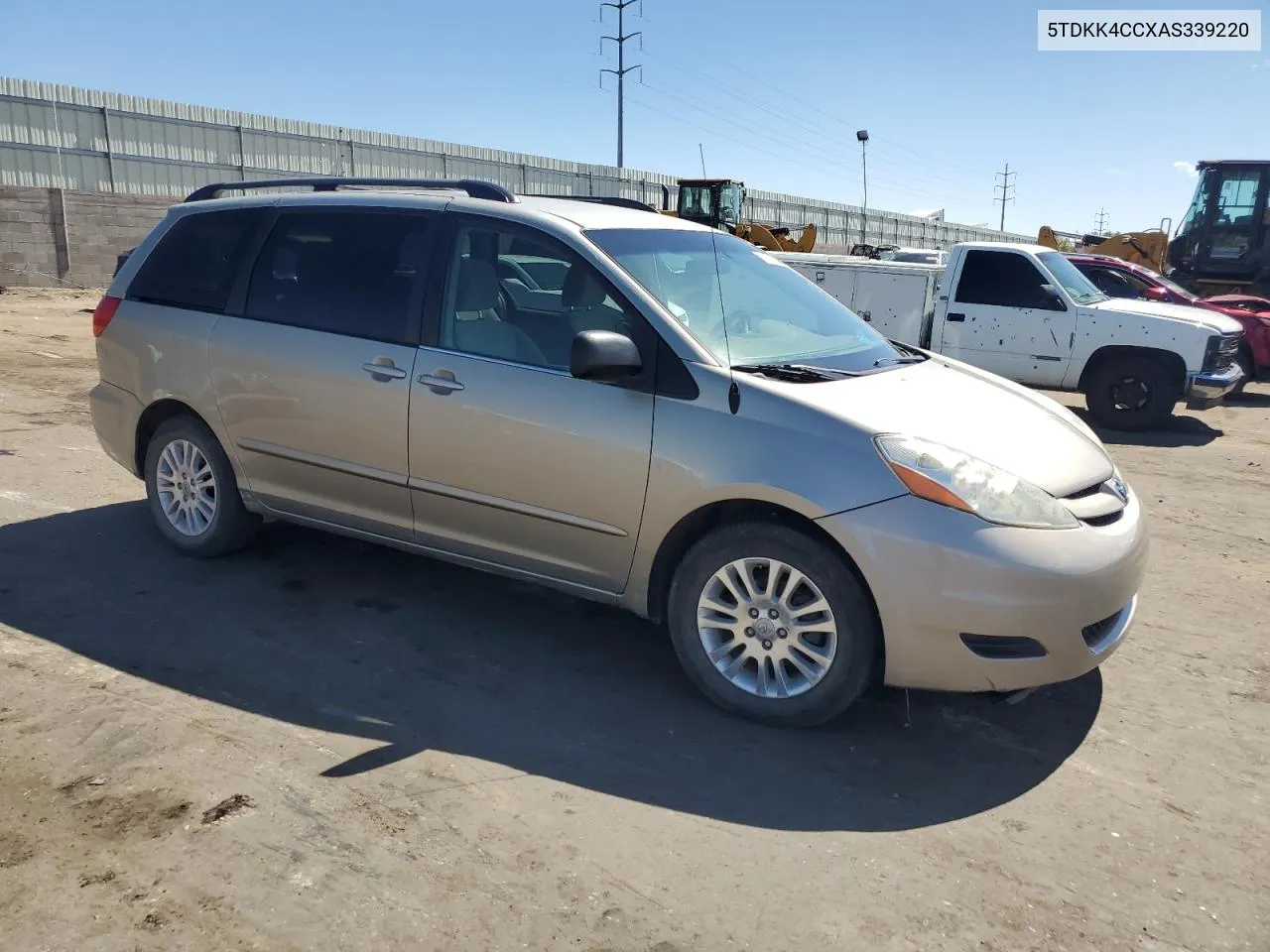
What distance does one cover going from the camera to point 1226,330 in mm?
10836

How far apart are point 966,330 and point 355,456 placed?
8795 millimetres

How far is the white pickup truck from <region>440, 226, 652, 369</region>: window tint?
7.70 meters

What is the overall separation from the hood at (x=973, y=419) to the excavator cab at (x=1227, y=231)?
17538 mm

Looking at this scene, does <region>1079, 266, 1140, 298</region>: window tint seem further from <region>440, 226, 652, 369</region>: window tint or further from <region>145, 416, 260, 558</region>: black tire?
<region>145, 416, 260, 558</region>: black tire

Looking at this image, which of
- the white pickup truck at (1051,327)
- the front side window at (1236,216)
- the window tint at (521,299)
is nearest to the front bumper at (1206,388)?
the white pickup truck at (1051,327)

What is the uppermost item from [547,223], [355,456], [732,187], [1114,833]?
[732,187]

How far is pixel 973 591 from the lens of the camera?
11.1ft

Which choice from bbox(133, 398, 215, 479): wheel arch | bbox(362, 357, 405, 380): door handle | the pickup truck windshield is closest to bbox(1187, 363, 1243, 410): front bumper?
the pickup truck windshield

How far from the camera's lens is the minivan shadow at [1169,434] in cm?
1035

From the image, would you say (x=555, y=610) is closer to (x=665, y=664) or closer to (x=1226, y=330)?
A: (x=665, y=664)

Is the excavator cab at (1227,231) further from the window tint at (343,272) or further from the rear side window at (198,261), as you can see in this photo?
the rear side window at (198,261)

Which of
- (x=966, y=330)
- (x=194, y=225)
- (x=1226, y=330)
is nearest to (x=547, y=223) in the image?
(x=194, y=225)

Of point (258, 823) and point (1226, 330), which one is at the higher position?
point (1226, 330)

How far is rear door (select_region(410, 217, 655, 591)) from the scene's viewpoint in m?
3.94
